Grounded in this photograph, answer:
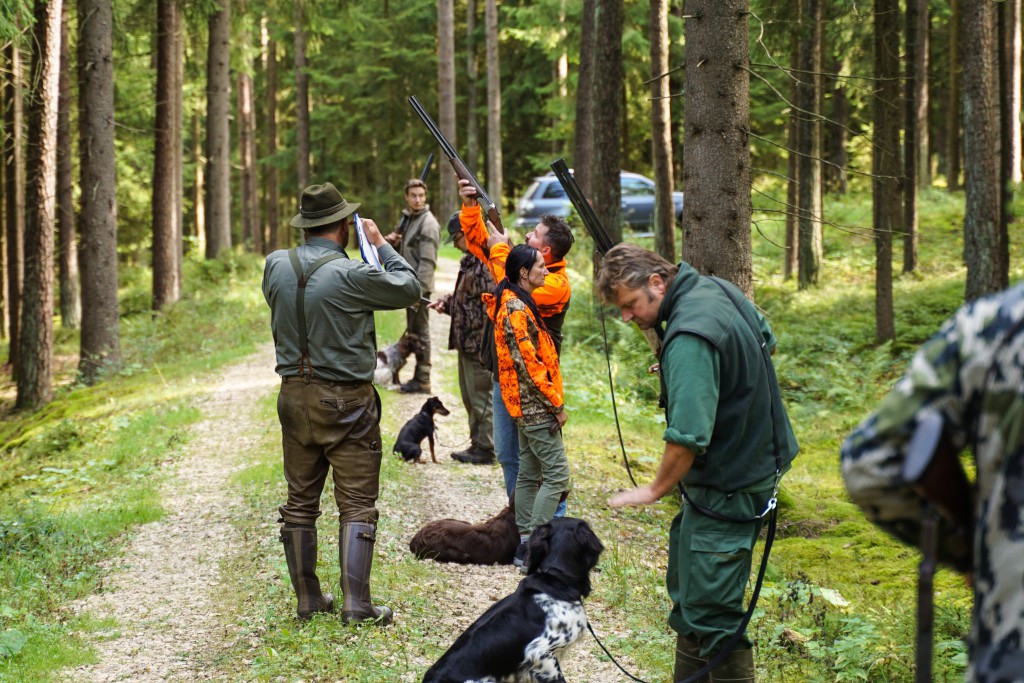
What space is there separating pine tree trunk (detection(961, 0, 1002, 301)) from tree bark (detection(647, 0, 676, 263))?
4.65 metres

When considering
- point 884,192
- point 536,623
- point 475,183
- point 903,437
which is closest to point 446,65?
point 884,192

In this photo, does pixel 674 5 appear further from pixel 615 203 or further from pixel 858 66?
pixel 615 203

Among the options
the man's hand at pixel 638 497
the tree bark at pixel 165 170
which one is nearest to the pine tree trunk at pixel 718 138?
the man's hand at pixel 638 497

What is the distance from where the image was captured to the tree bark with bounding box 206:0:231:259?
72.8 feet

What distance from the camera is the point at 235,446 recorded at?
417 inches

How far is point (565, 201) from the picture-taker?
25.5 metres

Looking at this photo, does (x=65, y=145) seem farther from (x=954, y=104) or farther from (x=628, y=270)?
(x=954, y=104)

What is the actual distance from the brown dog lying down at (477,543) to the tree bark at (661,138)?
379 inches

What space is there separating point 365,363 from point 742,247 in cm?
330

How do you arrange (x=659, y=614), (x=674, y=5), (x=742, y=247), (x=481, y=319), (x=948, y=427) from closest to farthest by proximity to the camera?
1. (x=948, y=427)
2. (x=659, y=614)
3. (x=742, y=247)
4. (x=481, y=319)
5. (x=674, y=5)

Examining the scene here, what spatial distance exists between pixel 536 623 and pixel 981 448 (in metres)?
2.90

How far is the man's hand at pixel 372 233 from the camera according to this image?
18.7 feet

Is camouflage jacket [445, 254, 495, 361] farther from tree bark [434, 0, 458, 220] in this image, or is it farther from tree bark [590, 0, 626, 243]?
tree bark [434, 0, 458, 220]

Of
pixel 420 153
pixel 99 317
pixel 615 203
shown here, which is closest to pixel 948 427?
pixel 615 203
